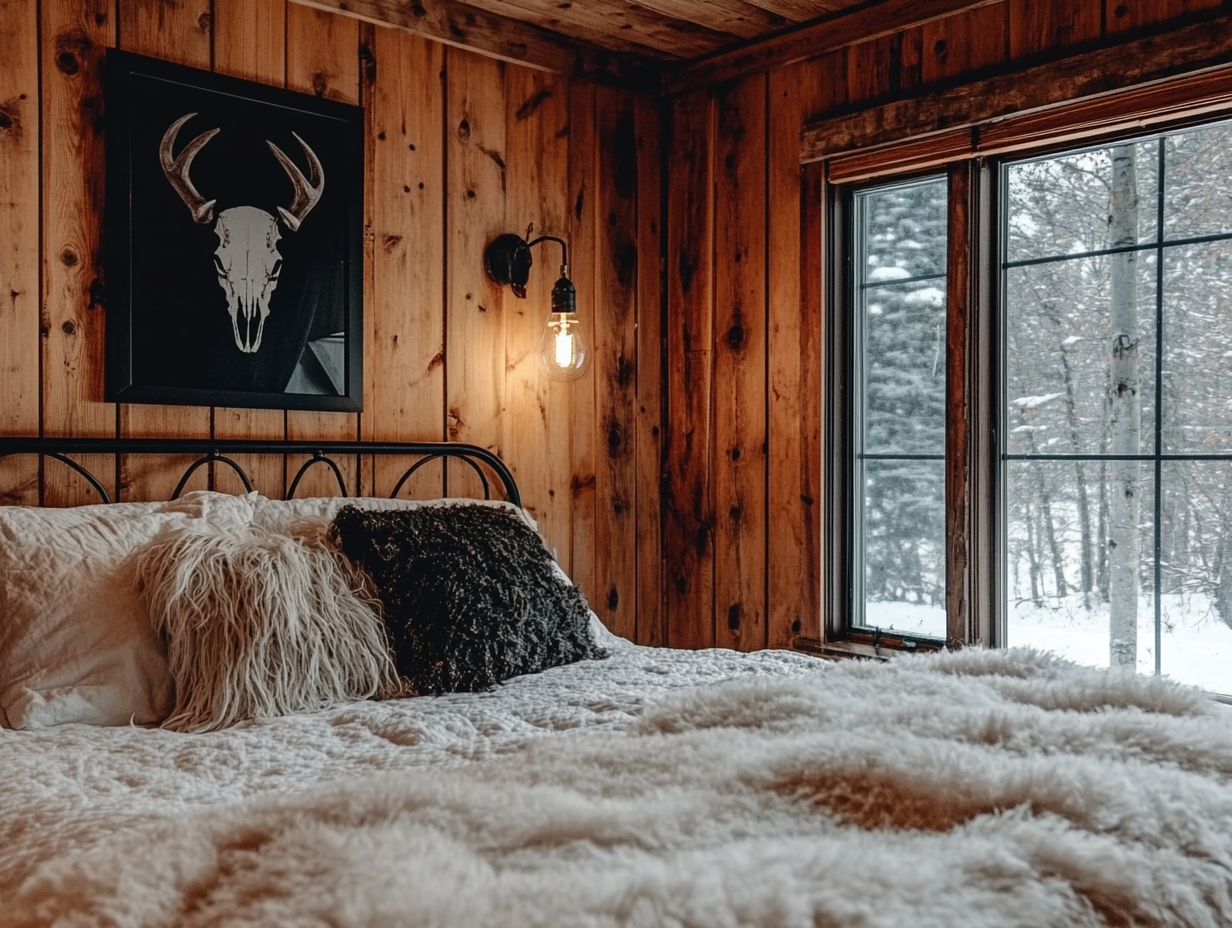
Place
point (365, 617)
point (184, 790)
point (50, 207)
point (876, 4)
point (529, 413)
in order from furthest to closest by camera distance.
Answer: point (529, 413), point (876, 4), point (50, 207), point (365, 617), point (184, 790)

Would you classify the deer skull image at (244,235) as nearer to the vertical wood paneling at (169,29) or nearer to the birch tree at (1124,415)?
the vertical wood paneling at (169,29)

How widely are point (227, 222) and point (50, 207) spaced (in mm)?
372

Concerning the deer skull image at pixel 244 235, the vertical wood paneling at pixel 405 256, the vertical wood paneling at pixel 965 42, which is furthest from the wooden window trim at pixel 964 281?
the deer skull image at pixel 244 235

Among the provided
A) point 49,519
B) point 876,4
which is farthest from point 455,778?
point 876,4

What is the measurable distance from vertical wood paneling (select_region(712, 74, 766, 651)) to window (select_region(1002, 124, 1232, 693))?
2.49ft

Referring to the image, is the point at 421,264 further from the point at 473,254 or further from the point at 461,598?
the point at 461,598

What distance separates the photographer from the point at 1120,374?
2.57 metres

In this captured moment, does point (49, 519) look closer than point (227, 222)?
Yes

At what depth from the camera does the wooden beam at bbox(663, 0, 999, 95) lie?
2871mm

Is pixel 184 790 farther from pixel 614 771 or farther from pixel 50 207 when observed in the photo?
pixel 50 207

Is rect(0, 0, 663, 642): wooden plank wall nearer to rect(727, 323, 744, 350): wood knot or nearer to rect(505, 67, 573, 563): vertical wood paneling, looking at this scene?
rect(505, 67, 573, 563): vertical wood paneling

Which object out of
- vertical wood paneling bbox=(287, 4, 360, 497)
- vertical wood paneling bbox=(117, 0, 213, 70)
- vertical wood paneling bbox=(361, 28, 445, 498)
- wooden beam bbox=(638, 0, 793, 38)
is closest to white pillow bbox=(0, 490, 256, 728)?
vertical wood paneling bbox=(287, 4, 360, 497)

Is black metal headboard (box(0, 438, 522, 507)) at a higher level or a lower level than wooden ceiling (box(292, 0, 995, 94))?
lower

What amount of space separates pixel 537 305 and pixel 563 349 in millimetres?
236
